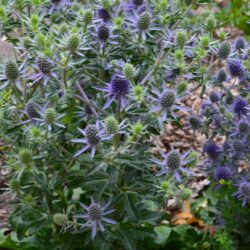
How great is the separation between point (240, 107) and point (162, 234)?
82cm

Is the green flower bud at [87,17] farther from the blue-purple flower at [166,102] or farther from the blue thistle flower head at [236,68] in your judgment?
the blue thistle flower head at [236,68]

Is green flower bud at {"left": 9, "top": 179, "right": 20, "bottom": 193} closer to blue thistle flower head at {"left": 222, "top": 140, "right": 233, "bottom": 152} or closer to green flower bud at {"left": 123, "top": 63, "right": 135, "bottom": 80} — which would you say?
green flower bud at {"left": 123, "top": 63, "right": 135, "bottom": 80}

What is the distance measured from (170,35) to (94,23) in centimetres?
34

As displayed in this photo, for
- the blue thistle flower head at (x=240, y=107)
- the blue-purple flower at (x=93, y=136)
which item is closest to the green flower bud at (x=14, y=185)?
the blue-purple flower at (x=93, y=136)

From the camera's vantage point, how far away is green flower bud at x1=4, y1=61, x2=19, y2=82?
6.87 feet

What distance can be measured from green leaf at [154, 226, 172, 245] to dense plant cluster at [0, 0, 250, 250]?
0.19 m

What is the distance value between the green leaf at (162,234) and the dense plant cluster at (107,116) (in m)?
0.19

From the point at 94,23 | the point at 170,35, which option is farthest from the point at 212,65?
the point at 94,23

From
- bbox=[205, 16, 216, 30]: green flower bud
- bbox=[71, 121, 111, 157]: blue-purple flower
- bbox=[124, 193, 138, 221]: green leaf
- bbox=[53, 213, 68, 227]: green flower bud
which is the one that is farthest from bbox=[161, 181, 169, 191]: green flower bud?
bbox=[205, 16, 216, 30]: green flower bud

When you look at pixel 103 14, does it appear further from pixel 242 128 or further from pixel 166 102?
pixel 242 128

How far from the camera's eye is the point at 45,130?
2.07 m

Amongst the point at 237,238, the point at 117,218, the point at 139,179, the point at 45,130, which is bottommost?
the point at 237,238

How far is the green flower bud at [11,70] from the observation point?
209cm

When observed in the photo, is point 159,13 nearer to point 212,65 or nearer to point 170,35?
point 170,35
